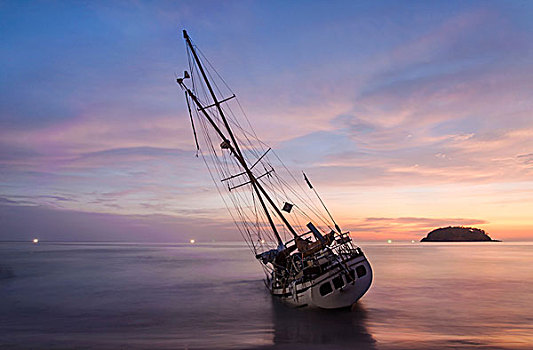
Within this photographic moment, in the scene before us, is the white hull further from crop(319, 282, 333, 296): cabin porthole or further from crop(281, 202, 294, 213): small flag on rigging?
crop(281, 202, 294, 213): small flag on rigging

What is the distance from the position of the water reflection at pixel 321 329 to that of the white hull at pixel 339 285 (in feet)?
3.71

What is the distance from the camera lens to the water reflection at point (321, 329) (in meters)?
20.8

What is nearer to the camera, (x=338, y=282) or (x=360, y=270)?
(x=338, y=282)

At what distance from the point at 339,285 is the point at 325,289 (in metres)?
1.03

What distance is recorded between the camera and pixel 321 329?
24047 millimetres

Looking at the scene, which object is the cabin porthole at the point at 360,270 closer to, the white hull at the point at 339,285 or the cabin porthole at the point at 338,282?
the white hull at the point at 339,285

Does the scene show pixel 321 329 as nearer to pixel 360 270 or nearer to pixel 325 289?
pixel 325 289

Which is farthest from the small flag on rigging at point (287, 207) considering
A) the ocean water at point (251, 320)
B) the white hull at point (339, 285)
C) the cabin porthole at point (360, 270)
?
the ocean water at point (251, 320)

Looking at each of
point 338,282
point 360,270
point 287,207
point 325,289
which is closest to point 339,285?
point 338,282

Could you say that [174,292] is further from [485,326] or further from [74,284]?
[485,326]

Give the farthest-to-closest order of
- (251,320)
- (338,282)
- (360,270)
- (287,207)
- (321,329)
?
(287,207) < (251,320) < (360,270) < (338,282) < (321,329)

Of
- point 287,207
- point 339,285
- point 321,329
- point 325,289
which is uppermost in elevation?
point 287,207

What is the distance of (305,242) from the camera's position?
32.6m

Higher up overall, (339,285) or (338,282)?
(338,282)
